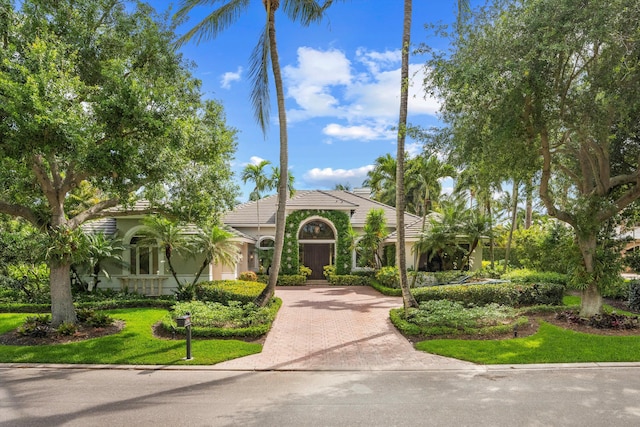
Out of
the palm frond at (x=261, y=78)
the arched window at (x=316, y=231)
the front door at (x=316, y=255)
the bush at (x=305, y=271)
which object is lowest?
the bush at (x=305, y=271)

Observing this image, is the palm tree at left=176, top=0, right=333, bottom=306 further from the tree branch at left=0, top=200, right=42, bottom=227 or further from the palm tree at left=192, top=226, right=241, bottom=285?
the tree branch at left=0, top=200, right=42, bottom=227

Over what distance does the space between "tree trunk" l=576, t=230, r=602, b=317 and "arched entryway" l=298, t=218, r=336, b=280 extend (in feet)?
46.7

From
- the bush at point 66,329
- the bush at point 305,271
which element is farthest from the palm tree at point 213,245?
the bush at point 305,271

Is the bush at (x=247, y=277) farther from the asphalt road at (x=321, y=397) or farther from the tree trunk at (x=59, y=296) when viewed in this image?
the asphalt road at (x=321, y=397)

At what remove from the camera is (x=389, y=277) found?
19.6 meters

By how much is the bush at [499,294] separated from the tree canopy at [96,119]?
8694 mm

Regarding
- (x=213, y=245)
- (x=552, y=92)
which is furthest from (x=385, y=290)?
(x=552, y=92)

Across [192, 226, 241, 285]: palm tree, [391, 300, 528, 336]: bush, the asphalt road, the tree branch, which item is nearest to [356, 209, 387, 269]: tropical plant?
[192, 226, 241, 285]: palm tree

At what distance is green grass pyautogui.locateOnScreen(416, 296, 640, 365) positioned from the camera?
28.5ft

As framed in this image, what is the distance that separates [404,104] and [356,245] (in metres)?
11.4

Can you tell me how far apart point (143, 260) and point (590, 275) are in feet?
60.0

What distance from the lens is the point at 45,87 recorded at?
798 centimetres

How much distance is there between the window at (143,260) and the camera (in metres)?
18.4

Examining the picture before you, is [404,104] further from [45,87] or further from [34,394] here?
[34,394]
